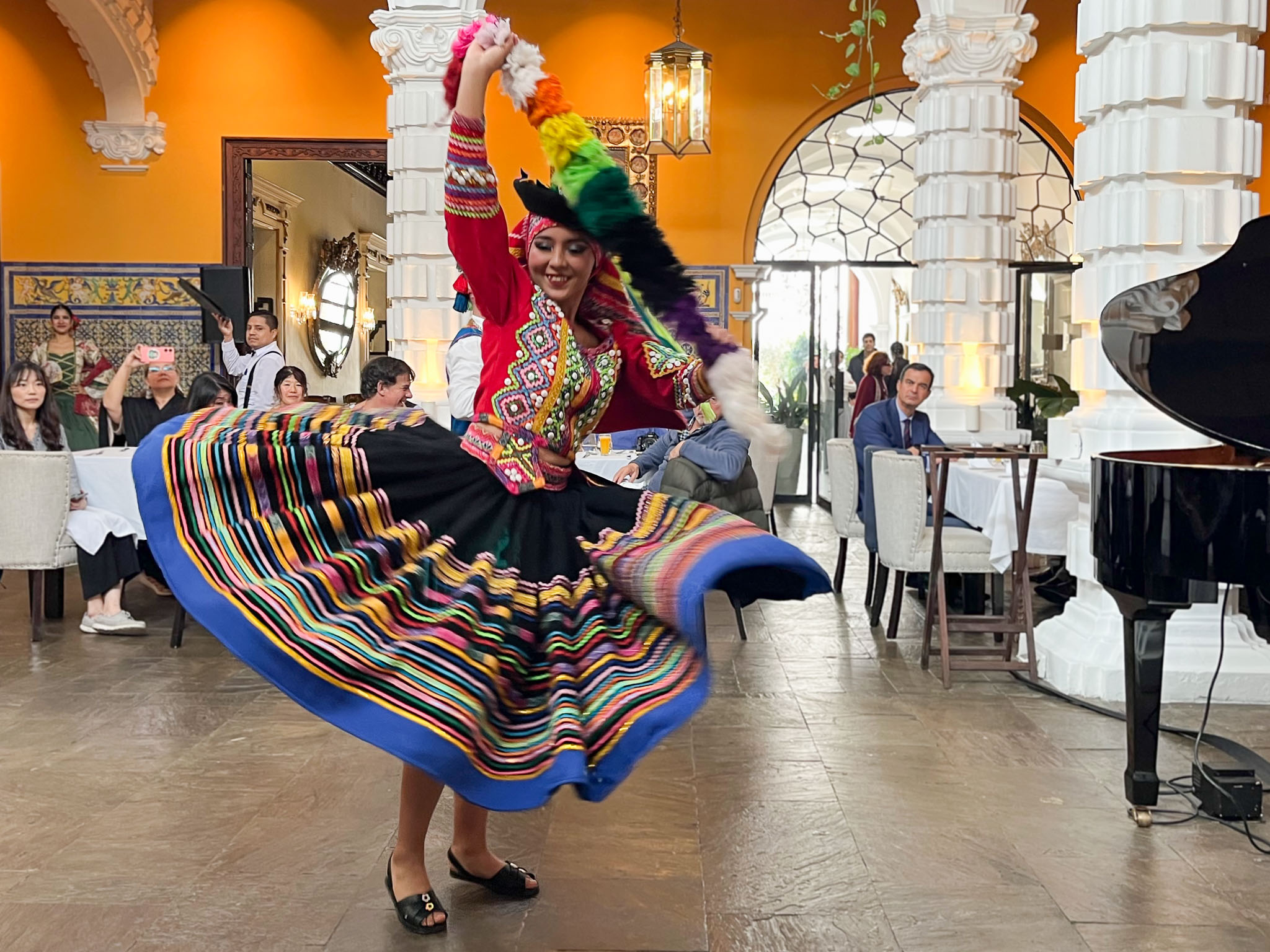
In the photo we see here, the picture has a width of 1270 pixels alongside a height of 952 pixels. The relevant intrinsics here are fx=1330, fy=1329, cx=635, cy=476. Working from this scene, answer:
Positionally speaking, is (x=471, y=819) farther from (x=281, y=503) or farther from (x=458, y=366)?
(x=458, y=366)

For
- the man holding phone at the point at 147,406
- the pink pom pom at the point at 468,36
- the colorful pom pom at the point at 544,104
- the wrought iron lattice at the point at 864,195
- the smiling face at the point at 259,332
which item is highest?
the wrought iron lattice at the point at 864,195

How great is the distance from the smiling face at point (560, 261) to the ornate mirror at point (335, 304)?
491 inches

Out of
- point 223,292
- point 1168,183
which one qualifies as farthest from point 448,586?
point 223,292

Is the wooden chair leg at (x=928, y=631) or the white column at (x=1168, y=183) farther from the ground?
the white column at (x=1168, y=183)

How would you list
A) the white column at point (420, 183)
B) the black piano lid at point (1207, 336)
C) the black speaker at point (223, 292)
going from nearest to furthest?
the black piano lid at point (1207, 336) → the white column at point (420, 183) → the black speaker at point (223, 292)

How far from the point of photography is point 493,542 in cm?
248

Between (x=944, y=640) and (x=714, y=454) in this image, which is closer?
(x=944, y=640)

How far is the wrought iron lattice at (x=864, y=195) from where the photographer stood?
11555 mm

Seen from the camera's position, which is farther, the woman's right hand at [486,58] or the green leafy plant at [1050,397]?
the green leafy plant at [1050,397]

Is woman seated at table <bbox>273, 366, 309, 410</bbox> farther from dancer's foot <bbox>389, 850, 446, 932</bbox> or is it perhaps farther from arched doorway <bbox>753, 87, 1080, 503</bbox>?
arched doorway <bbox>753, 87, 1080, 503</bbox>

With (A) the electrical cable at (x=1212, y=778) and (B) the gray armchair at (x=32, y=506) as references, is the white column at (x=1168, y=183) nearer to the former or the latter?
(A) the electrical cable at (x=1212, y=778)

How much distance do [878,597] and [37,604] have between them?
12.3 ft

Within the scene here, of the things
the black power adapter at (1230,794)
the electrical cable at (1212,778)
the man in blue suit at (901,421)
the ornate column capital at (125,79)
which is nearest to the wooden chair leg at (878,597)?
the man in blue suit at (901,421)

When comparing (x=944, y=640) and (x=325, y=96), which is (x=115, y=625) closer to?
(x=944, y=640)
